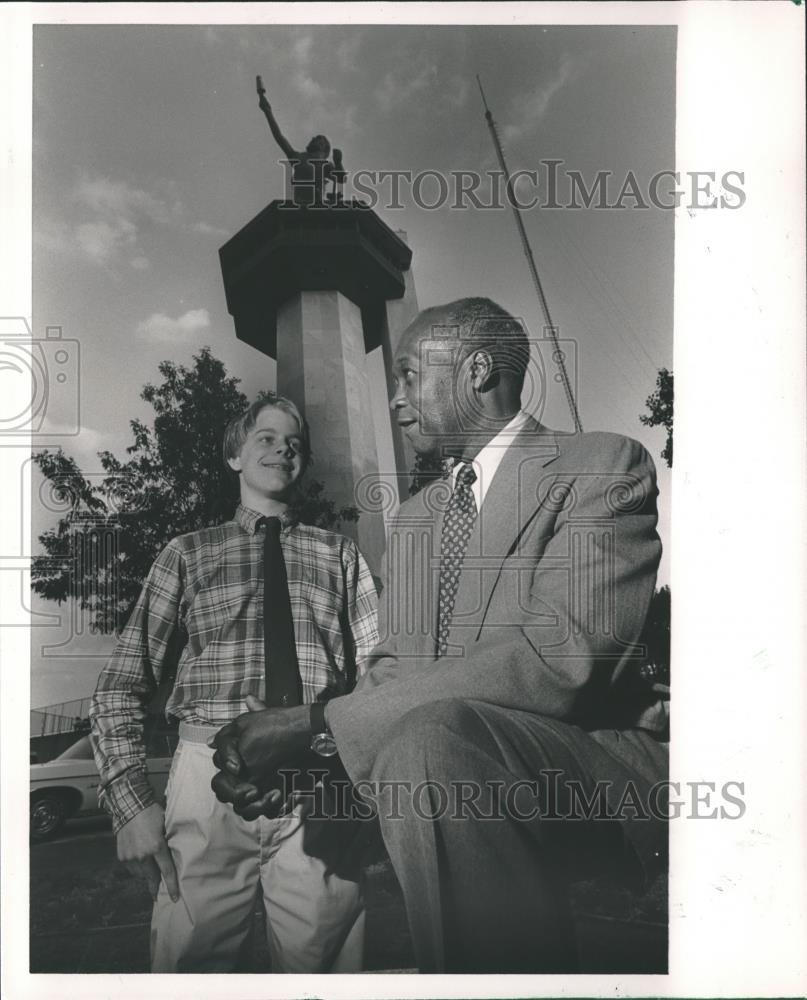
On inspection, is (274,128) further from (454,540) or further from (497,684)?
(497,684)

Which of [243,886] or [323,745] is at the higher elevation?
[323,745]

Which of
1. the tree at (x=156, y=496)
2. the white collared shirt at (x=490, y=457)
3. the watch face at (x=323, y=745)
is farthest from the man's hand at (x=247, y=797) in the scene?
the white collared shirt at (x=490, y=457)

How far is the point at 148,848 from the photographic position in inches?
142

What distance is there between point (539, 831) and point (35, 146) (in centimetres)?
302

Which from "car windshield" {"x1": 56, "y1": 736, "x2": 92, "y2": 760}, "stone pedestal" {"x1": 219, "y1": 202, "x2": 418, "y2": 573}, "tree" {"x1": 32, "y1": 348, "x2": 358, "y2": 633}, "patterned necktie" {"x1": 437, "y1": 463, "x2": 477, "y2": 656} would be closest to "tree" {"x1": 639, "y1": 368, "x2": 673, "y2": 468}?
"patterned necktie" {"x1": 437, "y1": 463, "x2": 477, "y2": 656}

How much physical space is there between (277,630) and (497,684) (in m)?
0.78

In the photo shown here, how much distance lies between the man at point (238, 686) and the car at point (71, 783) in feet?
0.13

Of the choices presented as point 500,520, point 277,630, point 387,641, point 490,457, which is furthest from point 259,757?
point 490,457

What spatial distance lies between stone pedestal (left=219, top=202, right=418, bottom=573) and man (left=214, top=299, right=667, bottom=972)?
0.37ft

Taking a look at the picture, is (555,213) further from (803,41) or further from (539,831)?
(539,831)

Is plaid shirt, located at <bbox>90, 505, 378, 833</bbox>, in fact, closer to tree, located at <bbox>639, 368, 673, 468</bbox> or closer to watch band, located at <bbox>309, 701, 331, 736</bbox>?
watch band, located at <bbox>309, 701, 331, 736</bbox>

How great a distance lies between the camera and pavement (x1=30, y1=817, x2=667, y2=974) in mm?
3598

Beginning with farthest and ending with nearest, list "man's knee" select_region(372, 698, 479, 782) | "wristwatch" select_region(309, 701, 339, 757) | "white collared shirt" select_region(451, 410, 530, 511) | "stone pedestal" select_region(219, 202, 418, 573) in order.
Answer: "stone pedestal" select_region(219, 202, 418, 573) < "white collared shirt" select_region(451, 410, 530, 511) < "wristwatch" select_region(309, 701, 339, 757) < "man's knee" select_region(372, 698, 479, 782)

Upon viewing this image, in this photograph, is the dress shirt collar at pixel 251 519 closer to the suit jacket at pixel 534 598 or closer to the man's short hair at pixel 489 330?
the suit jacket at pixel 534 598
